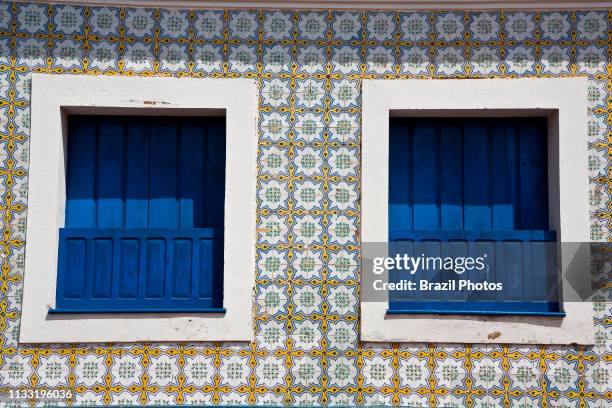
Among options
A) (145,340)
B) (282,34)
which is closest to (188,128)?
(282,34)

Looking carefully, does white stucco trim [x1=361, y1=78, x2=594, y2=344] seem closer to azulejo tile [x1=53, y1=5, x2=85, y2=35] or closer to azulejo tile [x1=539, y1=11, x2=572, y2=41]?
azulejo tile [x1=539, y1=11, x2=572, y2=41]

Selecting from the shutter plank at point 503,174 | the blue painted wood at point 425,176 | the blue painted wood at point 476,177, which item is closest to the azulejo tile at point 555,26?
the shutter plank at point 503,174

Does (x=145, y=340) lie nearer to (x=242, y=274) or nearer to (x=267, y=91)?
(x=242, y=274)

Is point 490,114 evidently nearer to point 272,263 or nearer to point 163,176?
point 272,263

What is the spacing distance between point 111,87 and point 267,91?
1.32 meters

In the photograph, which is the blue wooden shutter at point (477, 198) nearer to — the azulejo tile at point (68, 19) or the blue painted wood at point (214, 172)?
the blue painted wood at point (214, 172)

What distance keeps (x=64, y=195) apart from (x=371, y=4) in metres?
3.10

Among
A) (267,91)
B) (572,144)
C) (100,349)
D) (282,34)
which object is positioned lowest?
(100,349)

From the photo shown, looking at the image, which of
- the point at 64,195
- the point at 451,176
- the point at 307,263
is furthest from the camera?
the point at 451,176

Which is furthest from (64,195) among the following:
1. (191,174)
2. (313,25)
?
(313,25)

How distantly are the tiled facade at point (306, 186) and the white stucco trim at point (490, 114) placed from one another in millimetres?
96

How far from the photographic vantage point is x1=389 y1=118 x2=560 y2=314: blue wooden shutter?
7.33 m

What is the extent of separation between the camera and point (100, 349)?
23.5 ft

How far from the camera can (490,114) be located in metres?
7.48
